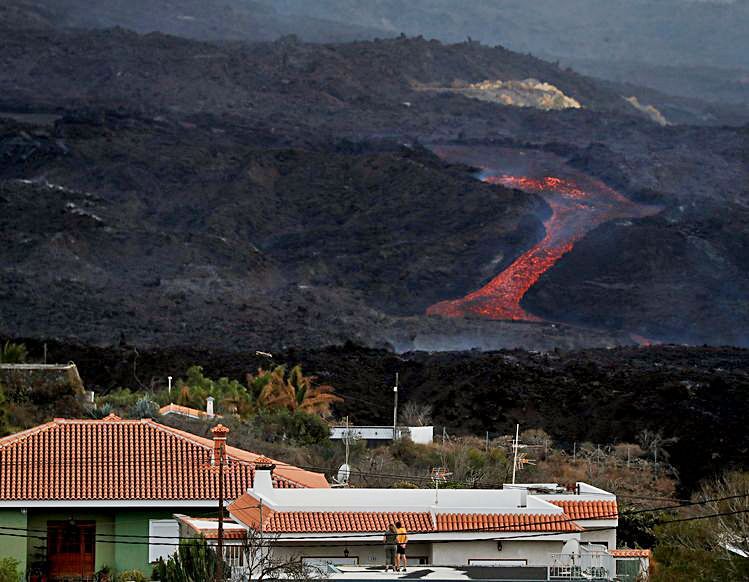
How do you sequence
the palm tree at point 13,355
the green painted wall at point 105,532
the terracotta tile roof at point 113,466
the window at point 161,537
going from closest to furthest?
the window at point 161,537 < the green painted wall at point 105,532 < the terracotta tile roof at point 113,466 < the palm tree at point 13,355

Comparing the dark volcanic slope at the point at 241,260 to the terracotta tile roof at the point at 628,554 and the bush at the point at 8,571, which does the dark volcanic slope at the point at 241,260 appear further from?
the terracotta tile roof at the point at 628,554

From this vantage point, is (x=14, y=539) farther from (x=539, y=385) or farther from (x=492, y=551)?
(x=539, y=385)

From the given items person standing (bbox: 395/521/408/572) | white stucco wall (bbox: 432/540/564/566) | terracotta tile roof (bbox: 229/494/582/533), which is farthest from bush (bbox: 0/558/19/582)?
white stucco wall (bbox: 432/540/564/566)

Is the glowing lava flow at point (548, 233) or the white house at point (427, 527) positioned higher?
the glowing lava flow at point (548, 233)

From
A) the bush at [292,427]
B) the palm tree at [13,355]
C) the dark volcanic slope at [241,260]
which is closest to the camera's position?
the bush at [292,427]

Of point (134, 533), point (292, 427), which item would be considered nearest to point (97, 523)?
point (134, 533)

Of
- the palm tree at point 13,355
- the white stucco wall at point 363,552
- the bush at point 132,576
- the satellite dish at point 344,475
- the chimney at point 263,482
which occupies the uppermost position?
the palm tree at point 13,355

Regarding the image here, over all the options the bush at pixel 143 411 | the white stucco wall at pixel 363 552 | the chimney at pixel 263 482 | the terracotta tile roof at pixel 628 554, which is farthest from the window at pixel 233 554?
the bush at pixel 143 411

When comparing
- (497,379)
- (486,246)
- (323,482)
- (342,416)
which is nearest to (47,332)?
(497,379)

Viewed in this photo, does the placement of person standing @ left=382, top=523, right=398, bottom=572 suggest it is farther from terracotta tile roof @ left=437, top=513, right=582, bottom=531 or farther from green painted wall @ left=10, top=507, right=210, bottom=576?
green painted wall @ left=10, top=507, right=210, bottom=576
